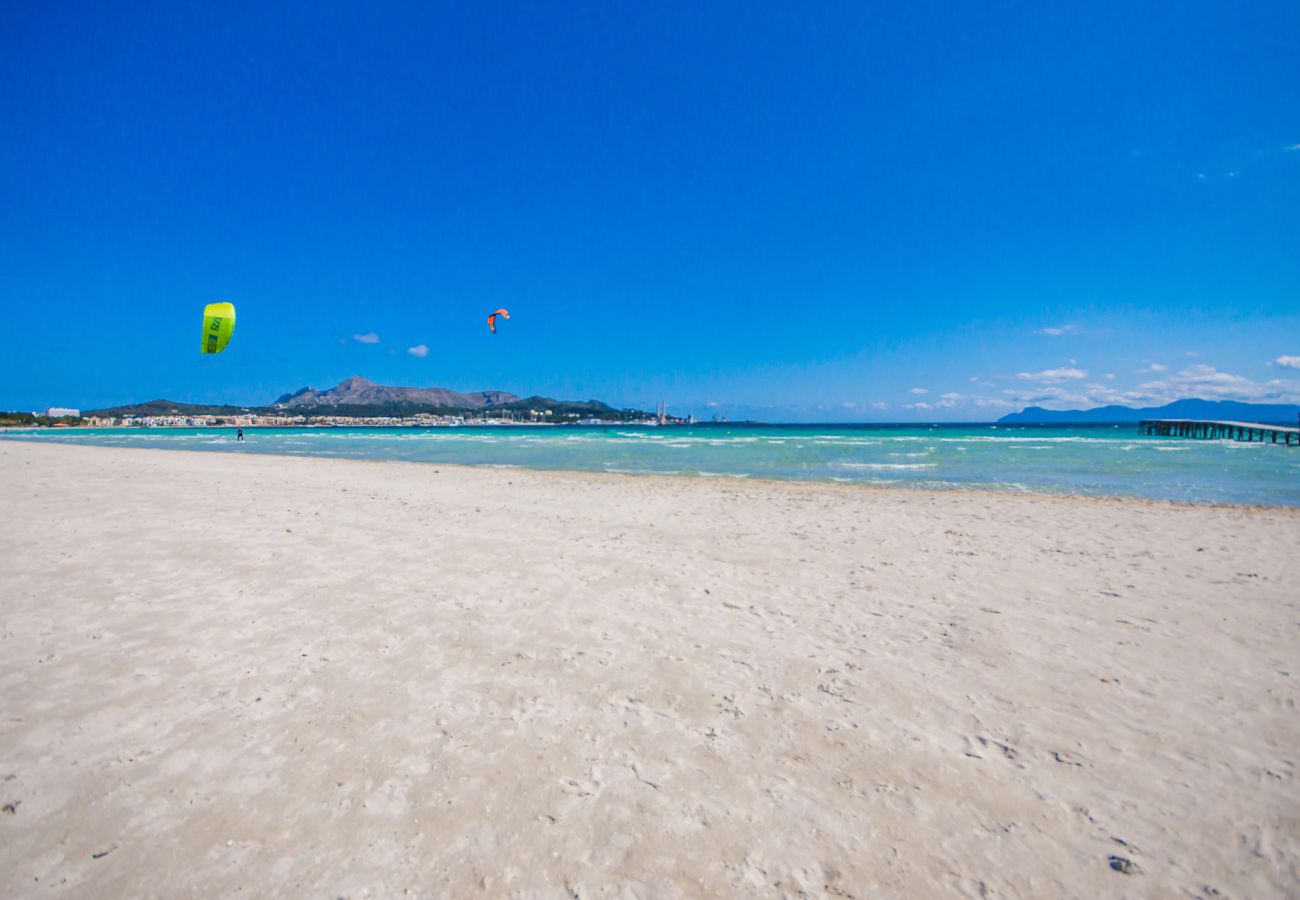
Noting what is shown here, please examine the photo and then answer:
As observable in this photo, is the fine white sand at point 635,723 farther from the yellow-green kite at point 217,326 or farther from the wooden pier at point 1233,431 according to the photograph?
the wooden pier at point 1233,431

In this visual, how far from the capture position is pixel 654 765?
2.91 meters

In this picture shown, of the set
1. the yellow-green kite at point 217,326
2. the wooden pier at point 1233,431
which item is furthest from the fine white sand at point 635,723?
the wooden pier at point 1233,431

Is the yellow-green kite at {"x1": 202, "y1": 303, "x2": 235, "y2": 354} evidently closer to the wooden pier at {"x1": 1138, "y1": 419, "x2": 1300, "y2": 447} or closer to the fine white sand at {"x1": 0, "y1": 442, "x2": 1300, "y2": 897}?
the fine white sand at {"x1": 0, "y1": 442, "x2": 1300, "y2": 897}

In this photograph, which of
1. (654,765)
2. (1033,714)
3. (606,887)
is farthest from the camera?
(1033,714)

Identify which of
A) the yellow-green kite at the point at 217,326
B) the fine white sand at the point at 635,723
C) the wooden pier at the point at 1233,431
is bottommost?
the fine white sand at the point at 635,723

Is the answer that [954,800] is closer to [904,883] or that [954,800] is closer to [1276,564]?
[904,883]

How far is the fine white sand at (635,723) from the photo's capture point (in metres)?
2.29

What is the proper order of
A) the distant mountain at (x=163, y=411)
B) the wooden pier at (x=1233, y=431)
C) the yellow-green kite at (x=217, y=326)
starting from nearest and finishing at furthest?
the yellow-green kite at (x=217, y=326) < the wooden pier at (x=1233, y=431) < the distant mountain at (x=163, y=411)

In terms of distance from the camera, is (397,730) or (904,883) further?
(397,730)

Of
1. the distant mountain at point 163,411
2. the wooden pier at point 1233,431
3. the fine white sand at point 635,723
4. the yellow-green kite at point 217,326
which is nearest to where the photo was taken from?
the fine white sand at point 635,723

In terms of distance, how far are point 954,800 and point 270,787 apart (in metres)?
3.29

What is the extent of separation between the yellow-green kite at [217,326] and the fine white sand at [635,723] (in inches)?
275

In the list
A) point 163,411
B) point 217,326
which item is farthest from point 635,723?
point 163,411

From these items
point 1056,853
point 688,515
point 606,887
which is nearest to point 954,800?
point 1056,853
